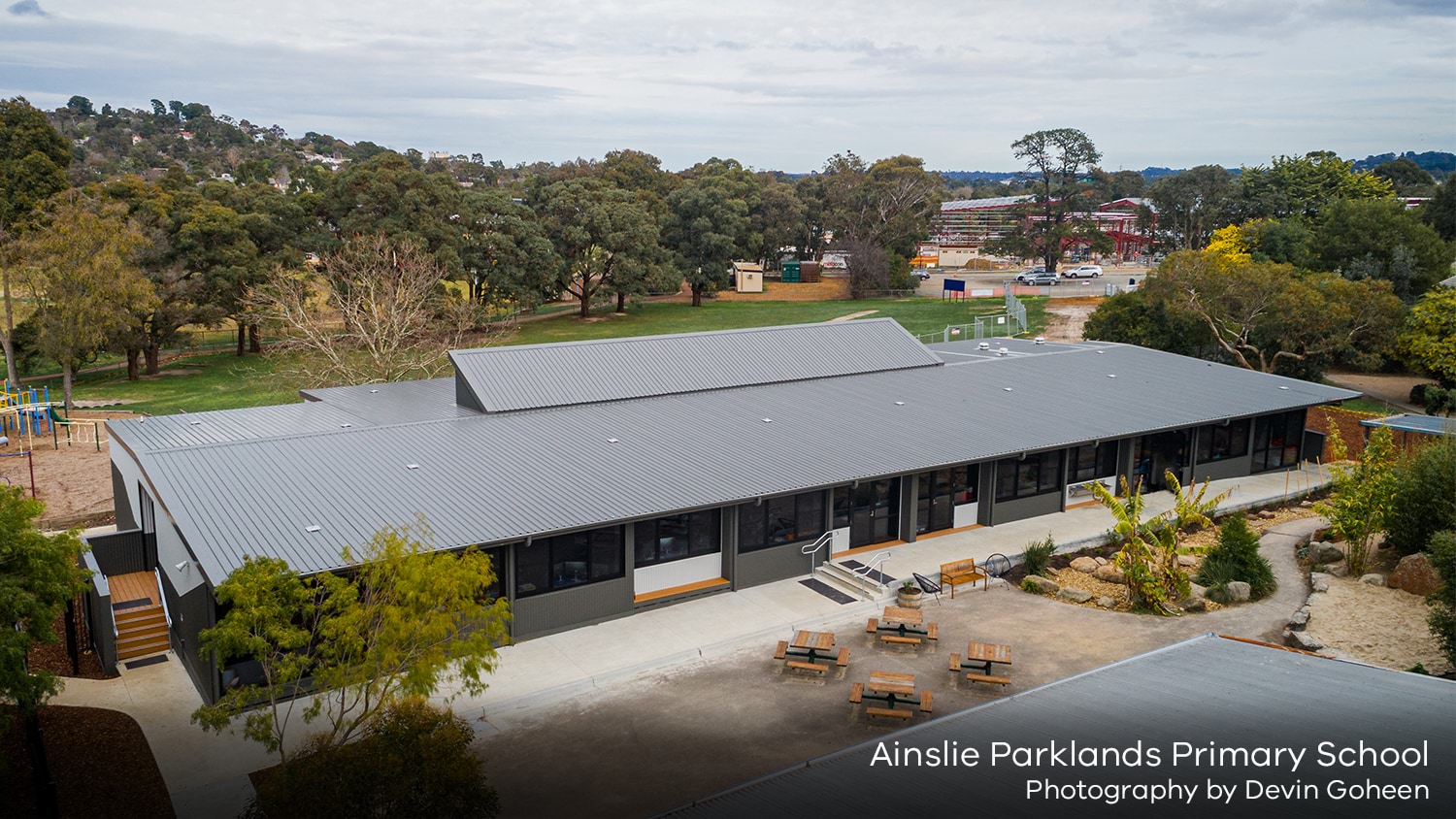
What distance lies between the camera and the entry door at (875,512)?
23.3m

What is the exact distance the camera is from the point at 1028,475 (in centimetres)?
2622

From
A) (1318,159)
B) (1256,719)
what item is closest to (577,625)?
(1256,719)

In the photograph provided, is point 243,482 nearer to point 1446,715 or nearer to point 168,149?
point 1446,715

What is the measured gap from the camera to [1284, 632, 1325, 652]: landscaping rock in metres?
18.2

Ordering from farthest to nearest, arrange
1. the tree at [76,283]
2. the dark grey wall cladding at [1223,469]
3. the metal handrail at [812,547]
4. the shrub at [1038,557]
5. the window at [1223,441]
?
the tree at [76,283], the dark grey wall cladding at [1223,469], the window at [1223,441], the shrub at [1038,557], the metal handrail at [812,547]

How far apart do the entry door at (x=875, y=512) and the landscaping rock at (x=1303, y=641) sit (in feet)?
27.3

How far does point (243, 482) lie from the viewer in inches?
756

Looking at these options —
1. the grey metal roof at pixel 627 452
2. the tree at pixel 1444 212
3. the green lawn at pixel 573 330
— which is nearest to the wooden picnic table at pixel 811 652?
the grey metal roof at pixel 627 452

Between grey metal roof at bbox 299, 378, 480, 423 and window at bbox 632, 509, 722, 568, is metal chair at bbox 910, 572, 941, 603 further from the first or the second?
grey metal roof at bbox 299, 378, 480, 423

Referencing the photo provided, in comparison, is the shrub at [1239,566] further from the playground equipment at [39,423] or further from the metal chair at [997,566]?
the playground equipment at [39,423]

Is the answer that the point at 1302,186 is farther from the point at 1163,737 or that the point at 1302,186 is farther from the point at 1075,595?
the point at 1163,737

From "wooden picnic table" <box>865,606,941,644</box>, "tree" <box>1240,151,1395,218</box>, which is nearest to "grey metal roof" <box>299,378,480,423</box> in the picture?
"wooden picnic table" <box>865,606,941,644</box>

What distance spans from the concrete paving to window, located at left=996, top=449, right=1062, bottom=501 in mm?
4273

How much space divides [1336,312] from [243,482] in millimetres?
37129
